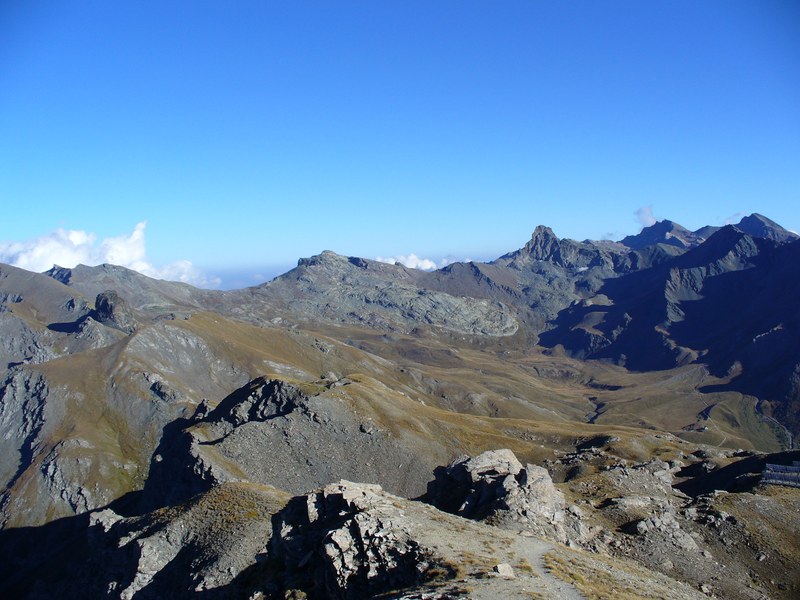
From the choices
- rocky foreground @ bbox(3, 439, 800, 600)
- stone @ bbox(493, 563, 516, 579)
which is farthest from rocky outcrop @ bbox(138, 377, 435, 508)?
stone @ bbox(493, 563, 516, 579)

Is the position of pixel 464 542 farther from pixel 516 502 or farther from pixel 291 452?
pixel 291 452

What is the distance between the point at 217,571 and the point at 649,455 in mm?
112788

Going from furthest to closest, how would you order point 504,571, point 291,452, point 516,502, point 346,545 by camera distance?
point 291,452 → point 516,502 → point 346,545 → point 504,571

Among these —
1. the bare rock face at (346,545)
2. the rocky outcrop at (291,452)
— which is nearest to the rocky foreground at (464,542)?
the bare rock face at (346,545)

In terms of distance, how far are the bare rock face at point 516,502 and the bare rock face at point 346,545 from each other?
16.5 m

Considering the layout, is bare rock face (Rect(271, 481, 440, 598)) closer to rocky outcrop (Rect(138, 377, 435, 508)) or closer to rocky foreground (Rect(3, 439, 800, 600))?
rocky foreground (Rect(3, 439, 800, 600))

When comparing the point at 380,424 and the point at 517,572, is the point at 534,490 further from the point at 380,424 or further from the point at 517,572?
the point at 380,424

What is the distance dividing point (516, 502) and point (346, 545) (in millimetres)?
26908

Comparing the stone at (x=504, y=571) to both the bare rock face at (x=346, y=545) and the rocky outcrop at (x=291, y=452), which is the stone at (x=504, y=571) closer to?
the bare rock face at (x=346, y=545)

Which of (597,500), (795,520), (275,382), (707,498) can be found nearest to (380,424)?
(275,382)

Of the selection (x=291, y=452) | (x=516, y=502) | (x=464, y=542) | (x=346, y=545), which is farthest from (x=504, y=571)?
(x=291, y=452)

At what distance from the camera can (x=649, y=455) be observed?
138m

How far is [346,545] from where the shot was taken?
41.1 meters

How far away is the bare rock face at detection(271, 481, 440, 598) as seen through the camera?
38938 mm
